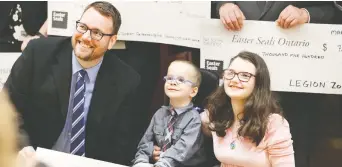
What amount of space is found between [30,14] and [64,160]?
60 cm

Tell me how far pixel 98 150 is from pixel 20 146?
0.92ft

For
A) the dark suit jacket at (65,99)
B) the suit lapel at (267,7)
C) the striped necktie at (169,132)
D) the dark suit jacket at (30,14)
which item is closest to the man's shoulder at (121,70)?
the dark suit jacket at (65,99)

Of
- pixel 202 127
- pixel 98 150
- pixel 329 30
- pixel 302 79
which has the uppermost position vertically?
pixel 329 30

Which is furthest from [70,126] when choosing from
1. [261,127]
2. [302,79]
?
[302,79]

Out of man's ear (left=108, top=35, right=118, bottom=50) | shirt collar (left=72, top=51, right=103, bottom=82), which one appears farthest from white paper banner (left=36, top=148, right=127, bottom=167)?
man's ear (left=108, top=35, right=118, bottom=50)

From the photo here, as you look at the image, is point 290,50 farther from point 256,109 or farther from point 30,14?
point 30,14

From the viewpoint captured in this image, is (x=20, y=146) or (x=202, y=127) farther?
(x=20, y=146)

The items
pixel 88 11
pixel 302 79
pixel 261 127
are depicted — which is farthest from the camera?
pixel 88 11

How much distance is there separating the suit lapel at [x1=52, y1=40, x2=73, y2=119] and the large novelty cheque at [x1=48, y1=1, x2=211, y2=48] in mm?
93

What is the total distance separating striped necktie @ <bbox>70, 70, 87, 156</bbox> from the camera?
1754 millimetres

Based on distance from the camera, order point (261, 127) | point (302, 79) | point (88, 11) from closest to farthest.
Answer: point (261, 127)
point (302, 79)
point (88, 11)

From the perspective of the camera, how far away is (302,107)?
5.29ft

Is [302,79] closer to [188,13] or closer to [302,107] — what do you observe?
[302,107]

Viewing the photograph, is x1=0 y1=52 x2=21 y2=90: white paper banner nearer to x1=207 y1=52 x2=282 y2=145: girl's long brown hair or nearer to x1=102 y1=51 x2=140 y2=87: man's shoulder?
x1=102 y1=51 x2=140 y2=87: man's shoulder
